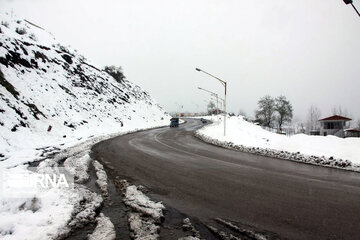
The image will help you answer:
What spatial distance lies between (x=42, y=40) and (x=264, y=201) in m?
39.9

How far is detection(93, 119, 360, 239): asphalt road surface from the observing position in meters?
3.33

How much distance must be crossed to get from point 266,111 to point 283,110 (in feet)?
17.5

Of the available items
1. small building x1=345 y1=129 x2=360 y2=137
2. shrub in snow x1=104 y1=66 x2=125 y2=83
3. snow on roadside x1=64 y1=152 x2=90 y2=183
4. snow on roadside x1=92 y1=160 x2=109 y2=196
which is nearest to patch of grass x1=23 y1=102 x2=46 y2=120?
snow on roadside x1=64 y1=152 x2=90 y2=183

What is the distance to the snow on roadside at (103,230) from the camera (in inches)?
117

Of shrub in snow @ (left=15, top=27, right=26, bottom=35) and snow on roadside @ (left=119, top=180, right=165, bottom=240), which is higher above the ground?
shrub in snow @ (left=15, top=27, right=26, bottom=35)

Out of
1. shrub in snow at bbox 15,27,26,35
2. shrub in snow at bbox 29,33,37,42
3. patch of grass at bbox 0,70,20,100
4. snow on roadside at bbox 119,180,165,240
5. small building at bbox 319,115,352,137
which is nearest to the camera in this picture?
snow on roadside at bbox 119,180,165,240

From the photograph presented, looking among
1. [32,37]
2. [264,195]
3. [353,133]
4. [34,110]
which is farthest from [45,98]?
[353,133]

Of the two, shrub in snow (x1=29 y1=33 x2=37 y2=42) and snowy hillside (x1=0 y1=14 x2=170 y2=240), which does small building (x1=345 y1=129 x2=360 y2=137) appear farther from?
shrub in snow (x1=29 y1=33 x2=37 y2=42)

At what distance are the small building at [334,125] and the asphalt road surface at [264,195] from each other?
39887 millimetres

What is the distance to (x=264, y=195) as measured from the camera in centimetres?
461

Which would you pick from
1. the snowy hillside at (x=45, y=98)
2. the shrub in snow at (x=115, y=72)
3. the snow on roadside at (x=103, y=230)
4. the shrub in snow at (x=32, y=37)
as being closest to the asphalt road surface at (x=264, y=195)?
the snow on roadside at (x=103, y=230)

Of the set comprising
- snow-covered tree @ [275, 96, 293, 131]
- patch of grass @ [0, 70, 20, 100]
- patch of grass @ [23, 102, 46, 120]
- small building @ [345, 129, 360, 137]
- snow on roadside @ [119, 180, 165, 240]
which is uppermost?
snow-covered tree @ [275, 96, 293, 131]

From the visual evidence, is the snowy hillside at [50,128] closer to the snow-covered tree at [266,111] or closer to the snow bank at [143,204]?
the snow bank at [143,204]

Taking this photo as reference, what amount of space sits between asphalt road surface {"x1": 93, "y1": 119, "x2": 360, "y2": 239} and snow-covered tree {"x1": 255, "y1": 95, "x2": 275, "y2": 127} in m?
65.1
